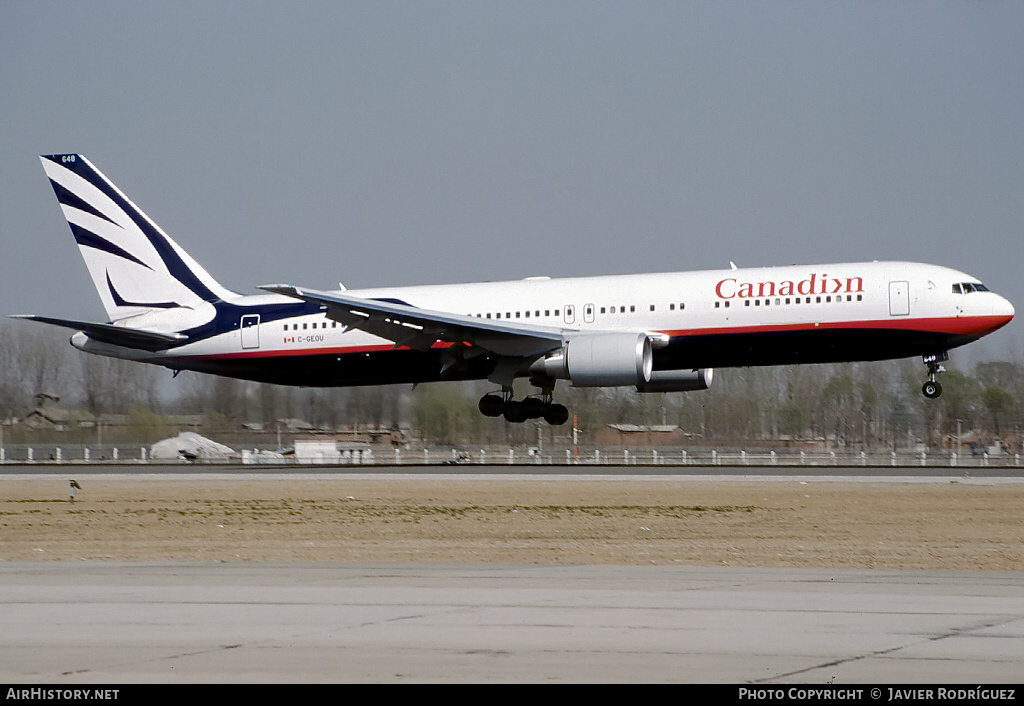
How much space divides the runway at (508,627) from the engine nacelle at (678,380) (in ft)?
84.0

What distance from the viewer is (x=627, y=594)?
1312cm

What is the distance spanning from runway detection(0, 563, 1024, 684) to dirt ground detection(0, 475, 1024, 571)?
3991 millimetres

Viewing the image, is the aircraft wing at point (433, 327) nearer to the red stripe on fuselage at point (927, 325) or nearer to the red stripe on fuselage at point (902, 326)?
the red stripe on fuselage at point (902, 326)

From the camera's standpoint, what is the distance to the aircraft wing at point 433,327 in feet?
124

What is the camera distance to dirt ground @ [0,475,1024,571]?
19641 millimetres

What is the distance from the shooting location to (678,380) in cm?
4150

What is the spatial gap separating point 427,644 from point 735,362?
1154 inches

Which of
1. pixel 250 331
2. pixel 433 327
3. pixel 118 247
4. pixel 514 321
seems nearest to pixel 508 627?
pixel 433 327

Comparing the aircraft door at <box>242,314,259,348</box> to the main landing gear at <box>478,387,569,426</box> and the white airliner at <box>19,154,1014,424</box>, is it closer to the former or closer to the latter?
the white airliner at <box>19,154,1014,424</box>

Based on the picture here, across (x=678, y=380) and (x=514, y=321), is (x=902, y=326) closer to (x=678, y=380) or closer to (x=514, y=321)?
(x=678, y=380)

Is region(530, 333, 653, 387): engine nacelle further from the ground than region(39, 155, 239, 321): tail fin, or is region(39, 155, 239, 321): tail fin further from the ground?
region(39, 155, 239, 321): tail fin

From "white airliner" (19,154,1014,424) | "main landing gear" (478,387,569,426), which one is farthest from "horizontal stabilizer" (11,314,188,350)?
"main landing gear" (478,387,569,426)

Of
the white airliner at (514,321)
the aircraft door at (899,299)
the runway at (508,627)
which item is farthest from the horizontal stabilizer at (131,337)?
the runway at (508,627)

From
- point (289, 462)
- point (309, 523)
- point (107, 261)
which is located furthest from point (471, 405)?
point (309, 523)
